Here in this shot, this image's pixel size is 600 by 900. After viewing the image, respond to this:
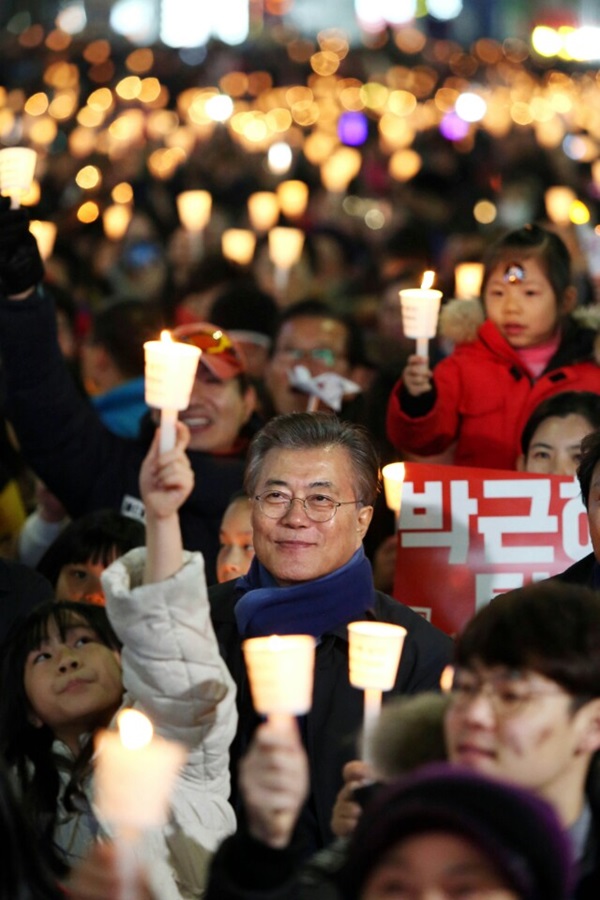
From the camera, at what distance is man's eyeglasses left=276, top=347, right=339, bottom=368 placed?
7.41 m

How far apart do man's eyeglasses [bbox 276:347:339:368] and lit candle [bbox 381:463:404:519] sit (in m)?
1.96

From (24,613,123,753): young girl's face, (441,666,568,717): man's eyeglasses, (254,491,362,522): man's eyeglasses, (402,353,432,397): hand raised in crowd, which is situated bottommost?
(24,613,123,753): young girl's face

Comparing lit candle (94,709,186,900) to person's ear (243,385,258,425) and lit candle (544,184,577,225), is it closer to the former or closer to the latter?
person's ear (243,385,258,425)

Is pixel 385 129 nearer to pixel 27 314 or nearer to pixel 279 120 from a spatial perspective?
pixel 279 120

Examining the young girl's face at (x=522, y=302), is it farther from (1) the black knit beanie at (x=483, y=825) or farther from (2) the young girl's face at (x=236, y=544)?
(1) the black knit beanie at (x=483, y=825)

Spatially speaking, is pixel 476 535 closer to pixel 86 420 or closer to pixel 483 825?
pixel 86 420

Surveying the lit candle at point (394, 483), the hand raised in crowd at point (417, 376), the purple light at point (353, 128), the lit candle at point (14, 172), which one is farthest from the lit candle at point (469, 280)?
the purple light at point (353, 128)

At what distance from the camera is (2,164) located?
5.55 metres

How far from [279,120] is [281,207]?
4651 mm

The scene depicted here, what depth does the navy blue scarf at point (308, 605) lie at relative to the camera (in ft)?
13.7

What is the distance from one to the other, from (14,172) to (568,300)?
187 centimetres

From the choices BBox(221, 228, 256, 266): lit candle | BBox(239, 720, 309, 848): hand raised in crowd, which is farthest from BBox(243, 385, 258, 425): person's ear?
BBox(221, 228, 256, 266): lit candle

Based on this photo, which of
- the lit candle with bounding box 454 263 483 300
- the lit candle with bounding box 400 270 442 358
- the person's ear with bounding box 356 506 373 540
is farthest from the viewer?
the lit candle with bounding box 454 263 483 300

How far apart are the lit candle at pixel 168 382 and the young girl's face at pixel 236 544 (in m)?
1.72
